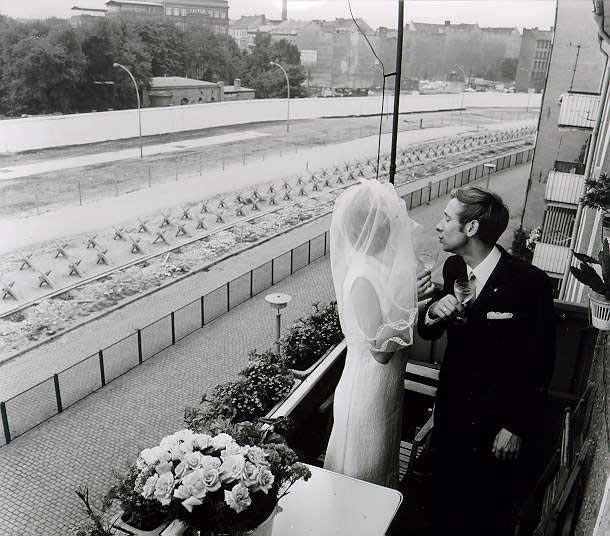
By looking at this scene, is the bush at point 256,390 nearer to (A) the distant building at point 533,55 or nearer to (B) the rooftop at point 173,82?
(B) the rooftop at point 173,82

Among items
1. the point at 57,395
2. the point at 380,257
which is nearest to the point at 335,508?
the point at 380,257

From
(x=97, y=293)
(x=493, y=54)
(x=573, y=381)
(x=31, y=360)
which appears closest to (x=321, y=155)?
(x=493, y=54)

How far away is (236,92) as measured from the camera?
58.7 ft

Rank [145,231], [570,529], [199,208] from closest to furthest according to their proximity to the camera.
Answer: [570,529] < [145,231] < [199,208]

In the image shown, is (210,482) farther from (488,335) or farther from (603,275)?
(603,275)

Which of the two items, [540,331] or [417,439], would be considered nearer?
[540,331]

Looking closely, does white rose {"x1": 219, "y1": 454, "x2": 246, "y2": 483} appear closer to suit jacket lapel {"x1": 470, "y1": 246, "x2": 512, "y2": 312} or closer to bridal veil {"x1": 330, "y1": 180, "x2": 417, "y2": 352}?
bridal veil {"x1": 330, "y1": 180, "x2": 417, "y2": 352}

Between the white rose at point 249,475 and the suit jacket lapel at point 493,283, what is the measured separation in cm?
102

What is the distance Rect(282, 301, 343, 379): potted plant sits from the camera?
5652 mm

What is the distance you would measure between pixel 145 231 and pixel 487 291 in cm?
1555

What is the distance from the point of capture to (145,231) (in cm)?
1666

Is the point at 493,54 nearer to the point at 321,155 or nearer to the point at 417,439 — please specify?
the point at 321,155

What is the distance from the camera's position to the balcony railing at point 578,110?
11.4 meters

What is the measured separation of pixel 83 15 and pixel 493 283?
1353cm
